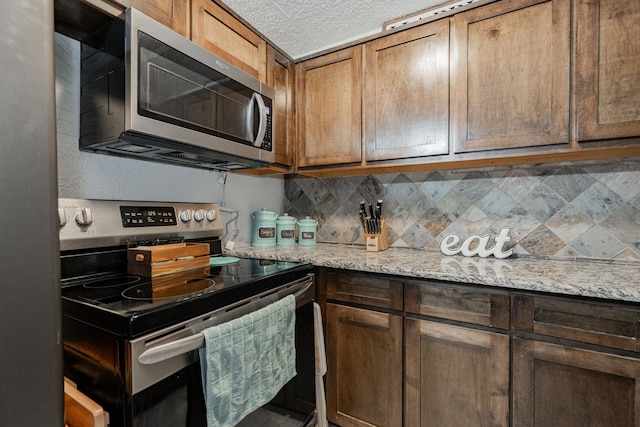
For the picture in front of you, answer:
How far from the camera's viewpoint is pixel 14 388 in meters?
0.43

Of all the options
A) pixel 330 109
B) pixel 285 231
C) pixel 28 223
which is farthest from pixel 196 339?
pixel 330 109

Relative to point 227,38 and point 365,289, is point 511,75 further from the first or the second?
point 227,38

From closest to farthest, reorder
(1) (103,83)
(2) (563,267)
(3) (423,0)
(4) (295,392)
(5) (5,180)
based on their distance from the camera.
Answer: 1. (5) (5,180)
2. (1) (103,83)
3. (4) (295,392)
4. (2) (563,267)
5. (3) (423,0)

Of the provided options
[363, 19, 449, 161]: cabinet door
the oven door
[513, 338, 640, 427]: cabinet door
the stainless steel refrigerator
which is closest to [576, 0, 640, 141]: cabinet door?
[363, 19, 449, 161]: cabinet door

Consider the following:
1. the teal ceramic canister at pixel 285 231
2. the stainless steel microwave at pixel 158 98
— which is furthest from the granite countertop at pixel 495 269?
the stainless steel microwave at pixel 158 98

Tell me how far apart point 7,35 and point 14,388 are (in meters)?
0.49

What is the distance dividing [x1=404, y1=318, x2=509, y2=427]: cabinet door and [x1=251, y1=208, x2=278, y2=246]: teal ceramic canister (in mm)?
1063

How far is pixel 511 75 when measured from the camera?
1417 millimetres

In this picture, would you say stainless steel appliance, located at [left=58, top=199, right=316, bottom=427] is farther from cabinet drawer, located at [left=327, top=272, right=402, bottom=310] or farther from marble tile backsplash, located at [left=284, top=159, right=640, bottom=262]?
marble tile backsplash, located at [left=284, top=159, right=640, bottom=262]

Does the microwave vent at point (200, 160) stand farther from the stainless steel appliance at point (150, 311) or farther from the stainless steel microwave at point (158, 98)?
the stainless steel appliance at point (150, 311)

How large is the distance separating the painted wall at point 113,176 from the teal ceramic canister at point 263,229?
76 millimetres

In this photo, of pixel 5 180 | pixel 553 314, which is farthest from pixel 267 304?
pixel 553 314

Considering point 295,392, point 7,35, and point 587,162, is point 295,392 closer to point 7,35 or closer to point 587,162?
point 7,35

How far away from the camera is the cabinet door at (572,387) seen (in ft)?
3.23
